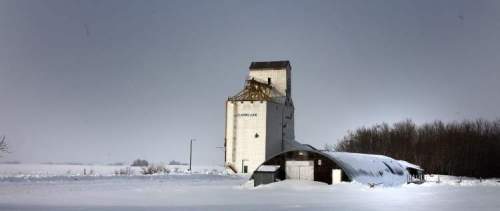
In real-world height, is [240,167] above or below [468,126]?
below

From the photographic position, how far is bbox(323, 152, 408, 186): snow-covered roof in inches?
1571

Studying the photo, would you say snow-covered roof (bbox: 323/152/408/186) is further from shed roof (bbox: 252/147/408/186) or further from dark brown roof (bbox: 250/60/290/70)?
dark brown roof (bbox: 250/60/290/70)

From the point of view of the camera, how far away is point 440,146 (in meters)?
76.6

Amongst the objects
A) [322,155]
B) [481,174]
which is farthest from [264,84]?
[481,174]

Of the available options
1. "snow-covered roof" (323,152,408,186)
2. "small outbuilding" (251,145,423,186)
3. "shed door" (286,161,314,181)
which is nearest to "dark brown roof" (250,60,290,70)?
"snow-covered roof" (323,152,408,186)

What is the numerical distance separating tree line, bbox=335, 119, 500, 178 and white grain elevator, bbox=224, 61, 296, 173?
73.6 ft

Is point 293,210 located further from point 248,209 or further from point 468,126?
point 468,126

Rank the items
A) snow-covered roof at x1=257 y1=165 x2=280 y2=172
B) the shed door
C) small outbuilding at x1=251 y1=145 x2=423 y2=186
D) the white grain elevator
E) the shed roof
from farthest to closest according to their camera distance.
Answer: the white grain elevator, the shed door, the shed roof, snow-covered roof at x1=257 y1=165 x2=280 y2=172, small outbuilding at x1=251 y1=145 x2=423 y2=186

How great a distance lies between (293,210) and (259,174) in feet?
64.3

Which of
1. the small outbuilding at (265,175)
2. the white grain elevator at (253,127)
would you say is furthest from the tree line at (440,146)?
the small outbuilding at (265,175)

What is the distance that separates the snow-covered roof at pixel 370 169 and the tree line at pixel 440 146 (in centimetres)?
2359

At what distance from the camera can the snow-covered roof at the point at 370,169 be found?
39.9m

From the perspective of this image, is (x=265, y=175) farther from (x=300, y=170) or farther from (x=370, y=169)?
(x=370, y=169)

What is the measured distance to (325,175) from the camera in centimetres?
4000
